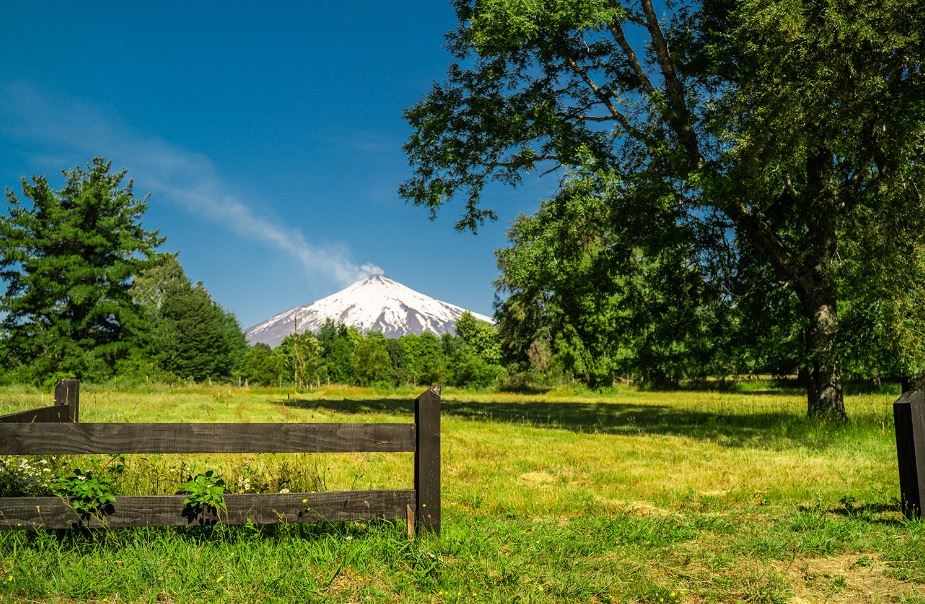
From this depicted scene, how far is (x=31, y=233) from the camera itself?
41.2 metres

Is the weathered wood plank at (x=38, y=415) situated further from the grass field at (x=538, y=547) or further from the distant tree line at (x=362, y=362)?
the distant tree line at (x=362, y=362)

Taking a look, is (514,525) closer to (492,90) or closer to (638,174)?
(638,174)

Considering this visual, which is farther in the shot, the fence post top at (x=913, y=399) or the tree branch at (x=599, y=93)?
the tree branch at (x=599, y=93)

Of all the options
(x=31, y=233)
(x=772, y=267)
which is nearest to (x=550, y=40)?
(x=772, y=267)

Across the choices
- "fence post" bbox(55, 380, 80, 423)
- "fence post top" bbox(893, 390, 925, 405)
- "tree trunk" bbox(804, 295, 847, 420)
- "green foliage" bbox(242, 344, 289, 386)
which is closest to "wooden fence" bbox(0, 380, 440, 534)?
"fence post" bbox(55, 380, 80, 423)

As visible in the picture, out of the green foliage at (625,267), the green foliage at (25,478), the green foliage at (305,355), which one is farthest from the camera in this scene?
the green foliage at (305,355)

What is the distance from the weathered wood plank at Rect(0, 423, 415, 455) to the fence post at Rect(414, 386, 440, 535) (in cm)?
45

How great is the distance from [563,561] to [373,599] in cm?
172

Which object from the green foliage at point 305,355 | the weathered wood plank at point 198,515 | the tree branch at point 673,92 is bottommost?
the weathered wood plank at point 198,515

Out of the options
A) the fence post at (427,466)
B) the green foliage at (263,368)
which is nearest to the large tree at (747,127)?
the fence post at (427,466)

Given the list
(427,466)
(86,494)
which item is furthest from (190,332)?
(427,466)

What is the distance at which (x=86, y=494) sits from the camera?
16.2 ft

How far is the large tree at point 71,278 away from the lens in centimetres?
4047

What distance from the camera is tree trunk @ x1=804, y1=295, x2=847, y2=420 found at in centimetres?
1548
